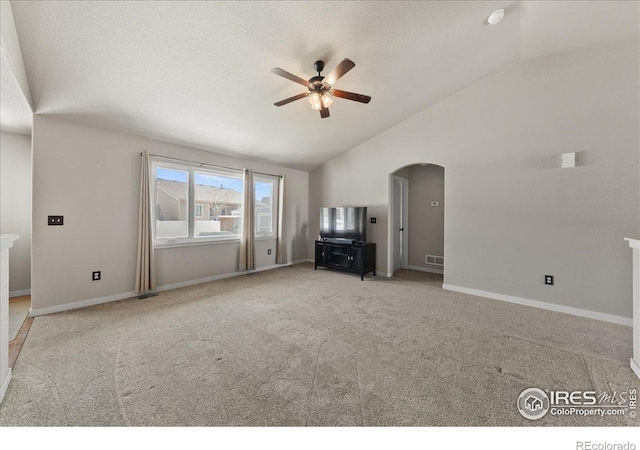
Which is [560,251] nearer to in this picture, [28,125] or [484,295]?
[484,295]

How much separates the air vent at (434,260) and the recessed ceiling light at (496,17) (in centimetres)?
404

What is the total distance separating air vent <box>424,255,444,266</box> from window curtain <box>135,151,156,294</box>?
5323 millimetres

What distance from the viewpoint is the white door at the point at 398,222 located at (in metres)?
5.41

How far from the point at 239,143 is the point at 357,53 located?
8.21 feet

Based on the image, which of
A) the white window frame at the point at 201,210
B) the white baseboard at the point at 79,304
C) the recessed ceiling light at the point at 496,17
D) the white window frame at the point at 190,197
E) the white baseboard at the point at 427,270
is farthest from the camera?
the white baseboard at the point at 427,270

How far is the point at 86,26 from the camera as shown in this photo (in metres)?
2.00

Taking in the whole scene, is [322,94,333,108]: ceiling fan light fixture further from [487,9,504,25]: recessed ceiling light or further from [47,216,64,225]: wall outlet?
[47,216,64,225]: wall outlet

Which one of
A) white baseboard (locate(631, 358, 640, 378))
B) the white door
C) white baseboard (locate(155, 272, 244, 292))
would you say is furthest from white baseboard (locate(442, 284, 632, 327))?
white baseboard (locate(155, 272, 244, 292))

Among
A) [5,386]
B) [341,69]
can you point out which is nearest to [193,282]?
[5,386]

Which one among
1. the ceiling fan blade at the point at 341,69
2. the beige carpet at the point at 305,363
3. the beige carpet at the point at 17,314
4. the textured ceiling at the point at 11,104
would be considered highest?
the ceiling fan blade at the point at 341,69

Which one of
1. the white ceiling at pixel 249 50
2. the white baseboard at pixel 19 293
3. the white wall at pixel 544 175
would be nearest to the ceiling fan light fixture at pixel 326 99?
the white ceiling at pixel 249 50

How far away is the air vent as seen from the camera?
17.6ft

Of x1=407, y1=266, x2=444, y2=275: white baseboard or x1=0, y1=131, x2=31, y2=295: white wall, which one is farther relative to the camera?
x1=407, y1=266, x2=444, y2=275: white baseboard

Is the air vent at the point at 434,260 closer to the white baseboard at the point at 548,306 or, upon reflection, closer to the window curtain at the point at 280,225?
the white baseboard at the point at 548,306
